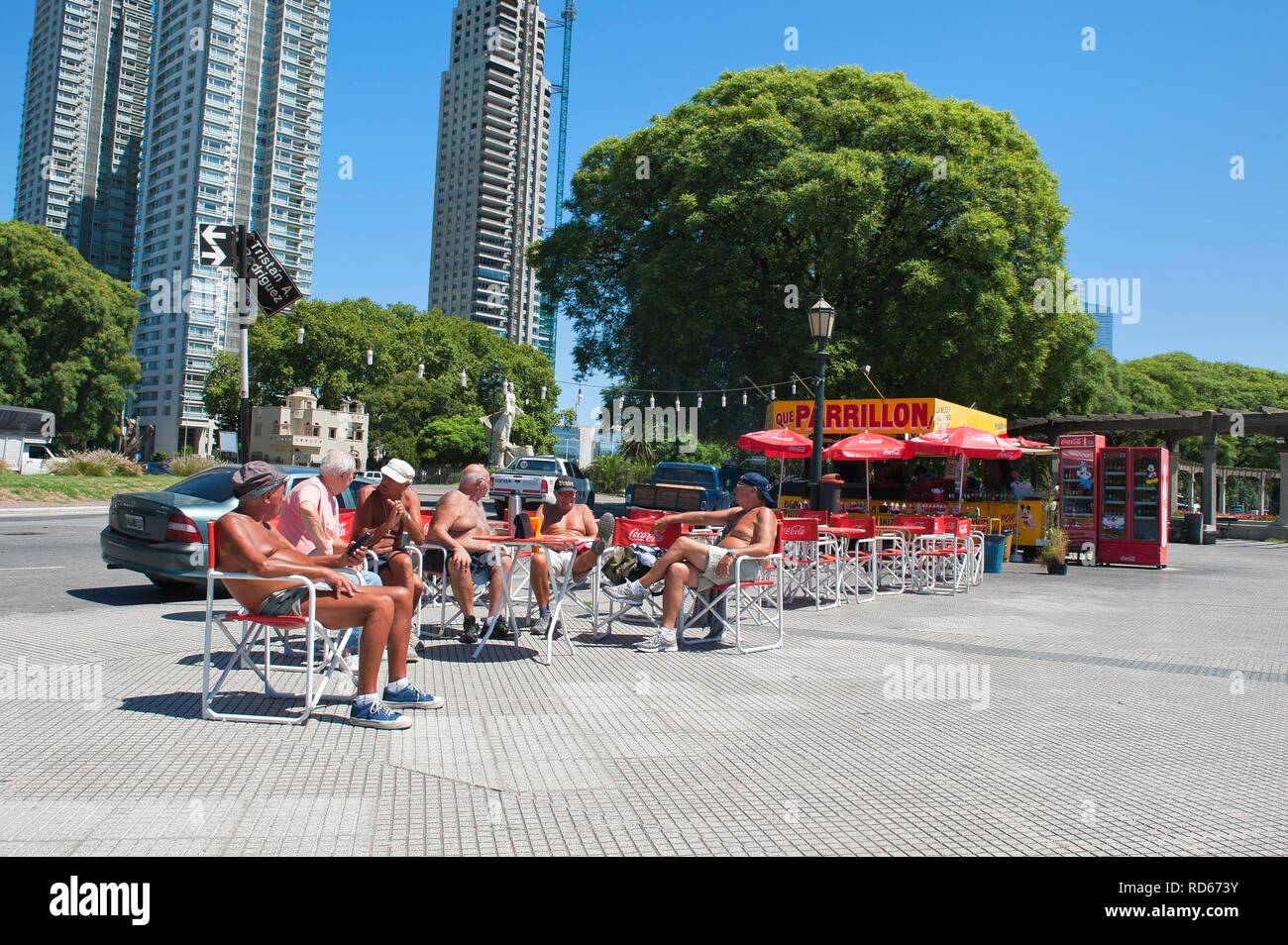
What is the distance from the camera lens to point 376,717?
4848mm

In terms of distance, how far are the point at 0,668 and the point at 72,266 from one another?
186ft

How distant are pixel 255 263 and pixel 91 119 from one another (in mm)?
165336

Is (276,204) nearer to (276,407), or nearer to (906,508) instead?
(276,407)

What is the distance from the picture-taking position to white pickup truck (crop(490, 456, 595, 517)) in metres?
27.9

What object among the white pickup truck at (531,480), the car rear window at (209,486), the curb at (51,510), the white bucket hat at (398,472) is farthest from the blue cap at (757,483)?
the curb at (51,510)

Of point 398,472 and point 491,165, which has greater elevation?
point 491,165

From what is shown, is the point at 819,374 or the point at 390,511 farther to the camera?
the point at 819,374

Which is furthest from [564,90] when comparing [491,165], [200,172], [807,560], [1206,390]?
[807,560]

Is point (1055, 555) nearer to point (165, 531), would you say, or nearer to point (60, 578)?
point (165, 531)

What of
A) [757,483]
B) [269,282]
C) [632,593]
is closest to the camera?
[632,593]

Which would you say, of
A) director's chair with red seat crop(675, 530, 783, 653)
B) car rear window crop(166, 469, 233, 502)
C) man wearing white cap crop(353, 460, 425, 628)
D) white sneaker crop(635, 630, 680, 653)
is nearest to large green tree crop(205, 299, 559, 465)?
car rear window crop(166, 469, 233, 502)

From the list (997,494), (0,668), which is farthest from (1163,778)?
(997,494)

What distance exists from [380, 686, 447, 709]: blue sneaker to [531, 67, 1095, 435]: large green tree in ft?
73.4

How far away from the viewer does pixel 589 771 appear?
4277 mm
